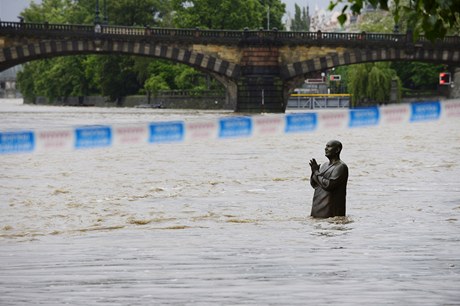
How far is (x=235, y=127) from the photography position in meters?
52.6

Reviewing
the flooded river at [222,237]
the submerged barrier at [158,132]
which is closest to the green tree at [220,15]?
the submerged barrier at [158,132]

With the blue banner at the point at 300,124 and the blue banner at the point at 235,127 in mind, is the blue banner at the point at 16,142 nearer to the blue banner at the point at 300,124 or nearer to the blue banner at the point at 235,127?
the blue banner at the point at 235,127

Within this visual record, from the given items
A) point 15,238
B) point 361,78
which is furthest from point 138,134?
point 361,78

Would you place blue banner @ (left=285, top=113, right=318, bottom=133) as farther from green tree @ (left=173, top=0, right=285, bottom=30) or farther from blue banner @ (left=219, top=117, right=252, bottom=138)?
green tree @ (left=173, top=0, right=285, bottom=30)

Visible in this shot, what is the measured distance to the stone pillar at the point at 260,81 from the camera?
78375 mm

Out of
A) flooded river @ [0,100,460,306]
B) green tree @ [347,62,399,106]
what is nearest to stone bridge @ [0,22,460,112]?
green tree @ [347,62,399,106]

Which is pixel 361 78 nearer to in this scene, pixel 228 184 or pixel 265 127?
pixel 265 127

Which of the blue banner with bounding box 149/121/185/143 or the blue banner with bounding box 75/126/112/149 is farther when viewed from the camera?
the blue banner with bounding box 149/121/185/143

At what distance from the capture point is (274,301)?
8.45m

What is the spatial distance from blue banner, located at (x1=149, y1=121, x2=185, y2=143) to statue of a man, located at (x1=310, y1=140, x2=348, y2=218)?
2595 cm

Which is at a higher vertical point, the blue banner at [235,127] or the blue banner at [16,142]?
the blue banner at [16,142]

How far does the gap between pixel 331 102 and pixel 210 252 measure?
108 metres

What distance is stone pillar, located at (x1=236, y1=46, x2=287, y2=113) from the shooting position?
78375 mm

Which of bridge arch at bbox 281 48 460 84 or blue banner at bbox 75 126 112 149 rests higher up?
bridge arch at bbox 281 48 460 84
